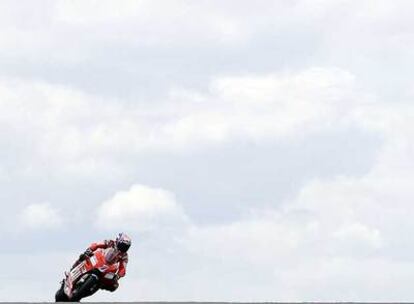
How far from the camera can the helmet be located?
25906 mm

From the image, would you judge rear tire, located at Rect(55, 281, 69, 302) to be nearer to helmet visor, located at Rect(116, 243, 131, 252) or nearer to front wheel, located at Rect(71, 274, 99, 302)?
front wheel, located at Rect(71, 274, 99, 302)

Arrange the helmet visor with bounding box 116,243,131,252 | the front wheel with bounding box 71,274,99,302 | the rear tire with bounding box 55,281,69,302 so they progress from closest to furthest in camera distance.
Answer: the front wheel with bounding box 71,274,99,302 → the helmet visor with bounding box 116,243,131,252 → the rear tire with bounding box 55,281,69,302

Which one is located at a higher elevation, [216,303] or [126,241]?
[126,241]

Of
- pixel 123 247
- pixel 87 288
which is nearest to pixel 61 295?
pixel 87 288

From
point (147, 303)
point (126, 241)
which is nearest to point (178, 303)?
point (147, 303)

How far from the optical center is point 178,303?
1994 cm

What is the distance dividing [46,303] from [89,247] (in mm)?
6884

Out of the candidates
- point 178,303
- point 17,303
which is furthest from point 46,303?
point 178,303

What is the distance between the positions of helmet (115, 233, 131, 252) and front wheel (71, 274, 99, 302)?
0.85m

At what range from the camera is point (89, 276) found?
84.3 feet

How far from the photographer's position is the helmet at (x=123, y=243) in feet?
85.0

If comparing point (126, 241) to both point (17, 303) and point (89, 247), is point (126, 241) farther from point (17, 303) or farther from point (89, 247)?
point (17, 303)

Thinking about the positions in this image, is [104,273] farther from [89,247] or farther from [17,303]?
[17,303]

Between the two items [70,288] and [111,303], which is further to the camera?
[70,288]
